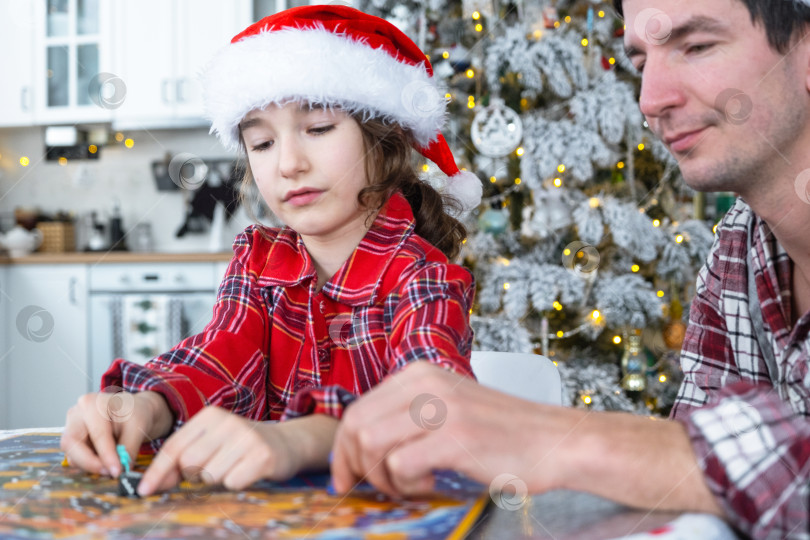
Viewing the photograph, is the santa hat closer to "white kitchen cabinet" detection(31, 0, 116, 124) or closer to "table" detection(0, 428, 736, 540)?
"table" detection(0, 428, 736, 540)

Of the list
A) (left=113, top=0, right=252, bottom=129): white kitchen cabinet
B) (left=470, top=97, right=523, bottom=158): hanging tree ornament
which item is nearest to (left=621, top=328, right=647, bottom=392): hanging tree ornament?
(left=470, top=97, right=523, bottom=158): hanging tree ornament

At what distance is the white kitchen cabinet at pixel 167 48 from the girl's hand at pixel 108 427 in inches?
111

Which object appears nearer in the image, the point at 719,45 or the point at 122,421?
the point at 122,421

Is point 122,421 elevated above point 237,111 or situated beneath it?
situated beneath

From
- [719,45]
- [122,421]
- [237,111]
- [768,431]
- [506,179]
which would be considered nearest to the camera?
[768,431]

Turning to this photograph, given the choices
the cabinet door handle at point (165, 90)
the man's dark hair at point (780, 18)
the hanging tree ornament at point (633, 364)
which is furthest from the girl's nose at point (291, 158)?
the cabinet door handle at point (165, 90)

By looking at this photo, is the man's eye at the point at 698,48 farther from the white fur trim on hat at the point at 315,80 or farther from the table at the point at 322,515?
the table at the point at 322,515

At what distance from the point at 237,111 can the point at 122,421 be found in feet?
1.55

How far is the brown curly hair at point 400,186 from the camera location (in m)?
0.94

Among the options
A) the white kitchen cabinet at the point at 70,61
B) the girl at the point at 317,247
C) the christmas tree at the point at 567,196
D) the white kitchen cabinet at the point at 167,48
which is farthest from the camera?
the white kitchen cabinet at the point at 70,61

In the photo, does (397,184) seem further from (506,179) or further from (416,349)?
(506,179)

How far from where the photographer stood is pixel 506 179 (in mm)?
2600

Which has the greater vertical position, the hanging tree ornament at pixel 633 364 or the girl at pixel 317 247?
the girl at pixel 317 247

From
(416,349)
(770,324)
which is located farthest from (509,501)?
(770,324)
